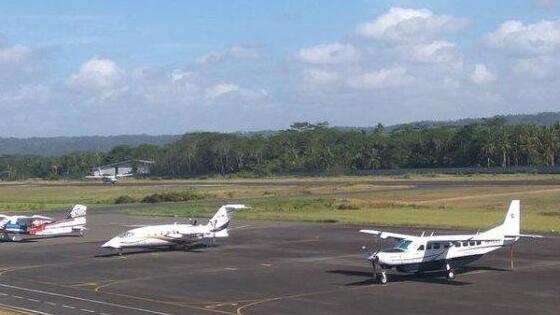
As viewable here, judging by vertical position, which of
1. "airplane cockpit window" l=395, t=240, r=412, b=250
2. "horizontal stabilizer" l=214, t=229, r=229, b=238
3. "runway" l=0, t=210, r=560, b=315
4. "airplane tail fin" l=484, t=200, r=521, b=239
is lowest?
"runway" l=0, t=210, r=560, b=315

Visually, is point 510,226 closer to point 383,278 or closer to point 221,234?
point 383,278

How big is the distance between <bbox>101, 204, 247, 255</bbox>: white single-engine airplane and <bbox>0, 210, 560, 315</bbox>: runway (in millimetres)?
833

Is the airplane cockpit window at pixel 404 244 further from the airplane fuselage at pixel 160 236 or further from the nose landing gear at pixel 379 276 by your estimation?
the airplane fuselage at pixel 160 236

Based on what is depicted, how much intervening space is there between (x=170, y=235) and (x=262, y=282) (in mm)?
17428

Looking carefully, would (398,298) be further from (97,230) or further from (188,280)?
(97,230)

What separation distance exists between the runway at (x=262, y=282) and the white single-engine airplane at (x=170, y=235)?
2.73 ft

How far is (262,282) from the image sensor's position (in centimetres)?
5019

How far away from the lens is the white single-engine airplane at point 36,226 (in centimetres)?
7806

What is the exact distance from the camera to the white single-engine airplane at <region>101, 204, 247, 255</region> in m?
64.7

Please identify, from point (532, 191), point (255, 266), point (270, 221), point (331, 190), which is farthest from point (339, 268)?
point (331, 190)

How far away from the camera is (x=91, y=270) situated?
57281 mm

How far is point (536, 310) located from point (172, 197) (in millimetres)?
96763

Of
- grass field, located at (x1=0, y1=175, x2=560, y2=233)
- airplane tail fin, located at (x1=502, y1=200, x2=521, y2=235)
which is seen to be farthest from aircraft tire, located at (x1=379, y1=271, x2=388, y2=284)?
grass field, located at (x1=0, y1=175, x2=560, y2=233)

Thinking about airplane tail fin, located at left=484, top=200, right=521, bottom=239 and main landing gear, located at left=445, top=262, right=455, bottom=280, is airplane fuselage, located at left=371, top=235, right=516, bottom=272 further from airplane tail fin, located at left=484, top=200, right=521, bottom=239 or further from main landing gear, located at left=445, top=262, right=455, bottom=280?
airplane tail fin, located at left=484, top=200, right=521, bottom=239
